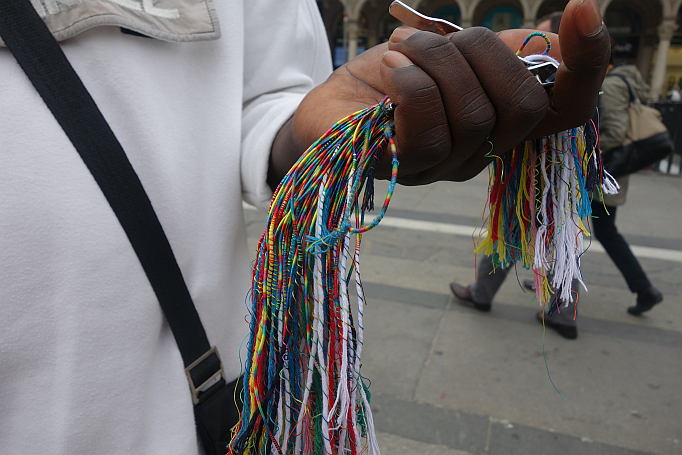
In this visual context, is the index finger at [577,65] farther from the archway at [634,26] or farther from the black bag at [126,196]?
the archway at [634,26]

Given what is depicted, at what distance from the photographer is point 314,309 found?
71 centimetres

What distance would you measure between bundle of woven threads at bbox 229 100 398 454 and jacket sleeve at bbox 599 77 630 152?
126 inches

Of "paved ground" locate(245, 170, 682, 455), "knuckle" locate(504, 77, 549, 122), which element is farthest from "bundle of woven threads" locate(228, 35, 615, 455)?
"paved ground" locate(245, 170, 682, 455)

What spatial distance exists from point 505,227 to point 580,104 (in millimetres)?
303

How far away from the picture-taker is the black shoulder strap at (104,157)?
73 centimetres

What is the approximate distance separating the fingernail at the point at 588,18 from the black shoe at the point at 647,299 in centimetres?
356

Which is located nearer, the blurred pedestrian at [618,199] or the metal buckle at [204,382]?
the metal buckle at [204,382]

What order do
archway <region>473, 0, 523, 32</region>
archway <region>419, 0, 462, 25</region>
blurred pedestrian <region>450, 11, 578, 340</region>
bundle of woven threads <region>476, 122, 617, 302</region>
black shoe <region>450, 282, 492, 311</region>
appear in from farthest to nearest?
archway <region>419, 0, 462, 25</region> < archway <region>473, 0, 523, 32</region> < black shoe <region>450, 282, 492, 311</region> < blurred pedestrian <region>450, 11, 578, 340</region> < bundle of woven threads <region>476, 122, 617, 302</region>

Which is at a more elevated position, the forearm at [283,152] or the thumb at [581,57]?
the thumb at [581,57]

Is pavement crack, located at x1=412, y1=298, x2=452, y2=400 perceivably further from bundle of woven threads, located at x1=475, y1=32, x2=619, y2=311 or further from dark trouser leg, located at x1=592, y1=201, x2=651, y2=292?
bundle of woven threads, located at x1=475, y1=32, x2=619, y2=311

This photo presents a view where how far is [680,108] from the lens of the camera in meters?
9.16

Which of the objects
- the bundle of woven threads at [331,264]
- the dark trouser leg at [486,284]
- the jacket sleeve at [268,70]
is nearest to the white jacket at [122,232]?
the jacket sleeve at [268,70]

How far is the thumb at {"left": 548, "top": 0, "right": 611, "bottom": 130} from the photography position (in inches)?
21.0

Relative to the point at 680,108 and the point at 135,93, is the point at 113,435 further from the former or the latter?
the point at 680,108
